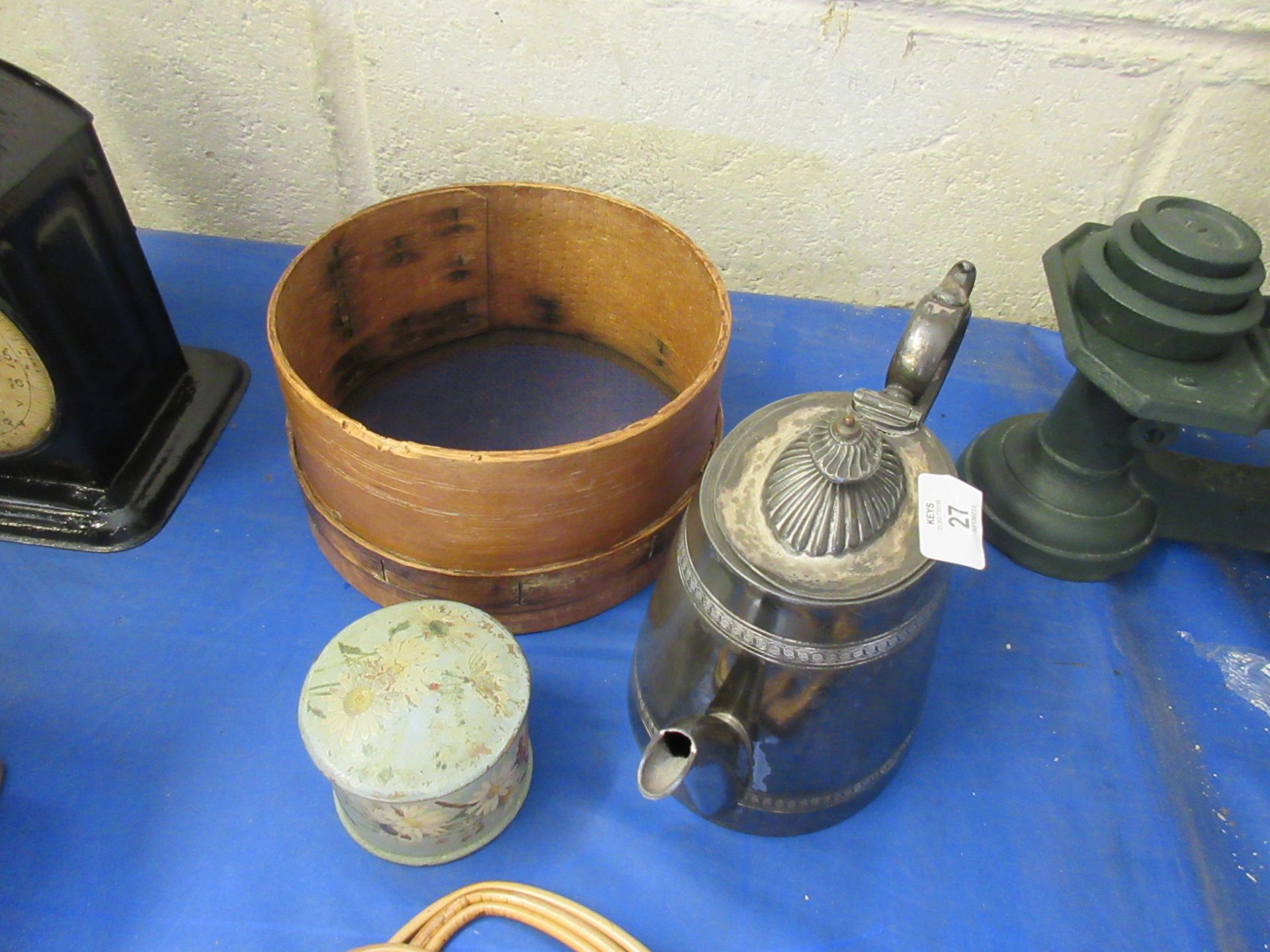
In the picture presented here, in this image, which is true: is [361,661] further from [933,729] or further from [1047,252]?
[1047,252]

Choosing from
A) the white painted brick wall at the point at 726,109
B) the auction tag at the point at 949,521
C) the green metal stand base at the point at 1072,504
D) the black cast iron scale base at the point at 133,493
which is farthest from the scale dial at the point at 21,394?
the green metal stand base at the point at 1072,504

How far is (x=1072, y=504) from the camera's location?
88cm

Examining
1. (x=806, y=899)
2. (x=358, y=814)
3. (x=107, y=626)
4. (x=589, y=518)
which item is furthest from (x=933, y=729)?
(x=107, y=626)

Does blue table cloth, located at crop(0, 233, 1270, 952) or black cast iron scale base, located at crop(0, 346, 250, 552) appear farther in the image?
black cast iron scale base, located at crop(0, 346, 250, 552)

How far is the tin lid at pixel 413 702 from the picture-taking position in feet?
1.95

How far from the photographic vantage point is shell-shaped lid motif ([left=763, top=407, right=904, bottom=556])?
20.5 inches

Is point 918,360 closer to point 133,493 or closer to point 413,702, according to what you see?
point 413,702

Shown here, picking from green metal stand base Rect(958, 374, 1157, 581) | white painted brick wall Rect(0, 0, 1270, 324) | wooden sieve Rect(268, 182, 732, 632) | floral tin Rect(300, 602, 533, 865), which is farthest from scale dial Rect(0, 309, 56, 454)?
green metal stand base Rect(958, 374, 1157, 581)

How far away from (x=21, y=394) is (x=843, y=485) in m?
0.69

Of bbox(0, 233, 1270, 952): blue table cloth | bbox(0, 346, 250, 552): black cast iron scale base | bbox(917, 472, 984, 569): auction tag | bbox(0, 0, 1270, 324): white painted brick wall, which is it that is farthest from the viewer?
bbox(0, 0, 1270, 324): white painted brick wall

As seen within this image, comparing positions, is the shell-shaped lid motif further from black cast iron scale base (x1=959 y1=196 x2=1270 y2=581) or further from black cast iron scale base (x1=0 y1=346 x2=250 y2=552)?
black cast iron scale base (x1=0 y1=346 x2=250 y2=552)

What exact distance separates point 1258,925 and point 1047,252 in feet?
1.91

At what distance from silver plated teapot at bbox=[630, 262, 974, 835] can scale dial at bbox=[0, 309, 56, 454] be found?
1.81 feet

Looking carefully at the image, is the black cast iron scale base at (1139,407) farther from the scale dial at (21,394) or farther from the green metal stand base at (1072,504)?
the scale dial at (21,394)
